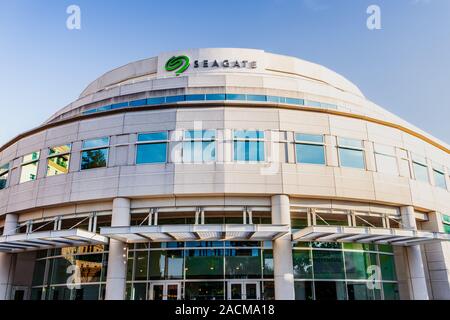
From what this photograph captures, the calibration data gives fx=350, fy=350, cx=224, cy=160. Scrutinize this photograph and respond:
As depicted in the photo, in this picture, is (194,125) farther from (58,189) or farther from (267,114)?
(58,189)

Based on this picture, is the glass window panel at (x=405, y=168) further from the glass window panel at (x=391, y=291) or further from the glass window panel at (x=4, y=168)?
the glass window panel at (x=4, y=168)

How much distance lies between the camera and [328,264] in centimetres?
1870

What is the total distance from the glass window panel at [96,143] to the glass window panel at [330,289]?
14.0 m

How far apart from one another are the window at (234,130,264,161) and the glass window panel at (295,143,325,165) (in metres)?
2.11

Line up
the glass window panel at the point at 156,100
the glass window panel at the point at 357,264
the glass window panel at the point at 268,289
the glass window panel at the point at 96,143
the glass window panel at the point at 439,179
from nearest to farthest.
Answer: the glass window panel at the point at 268,289 < the glass window panel at the point at 357,264 < the glass window panel at the point at 96,143 < the glass window panel at the point at 156,100 < the glass window panel at the point at 439,179

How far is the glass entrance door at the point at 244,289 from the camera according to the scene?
698 inches

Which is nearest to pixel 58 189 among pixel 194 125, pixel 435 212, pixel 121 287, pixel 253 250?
pixel 121 287

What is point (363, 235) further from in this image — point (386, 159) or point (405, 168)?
point (405, 168)

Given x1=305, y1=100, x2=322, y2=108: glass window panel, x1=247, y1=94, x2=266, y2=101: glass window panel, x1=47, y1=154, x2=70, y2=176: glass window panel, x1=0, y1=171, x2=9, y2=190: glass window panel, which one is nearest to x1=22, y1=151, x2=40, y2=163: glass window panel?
x1=47, y1=154, x2=70, y2=176: glass window panel

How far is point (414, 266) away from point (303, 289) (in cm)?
701

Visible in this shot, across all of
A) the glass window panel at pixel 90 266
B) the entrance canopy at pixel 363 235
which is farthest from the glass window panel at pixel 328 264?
the glass window panel at pixel 90 266

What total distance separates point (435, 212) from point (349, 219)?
7017 millimetres

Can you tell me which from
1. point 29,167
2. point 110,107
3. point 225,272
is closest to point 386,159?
point 225,272

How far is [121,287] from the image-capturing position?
57.0ft
